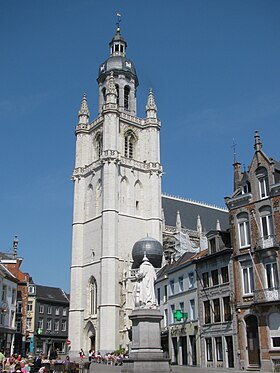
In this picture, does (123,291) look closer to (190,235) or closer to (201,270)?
(190,235)

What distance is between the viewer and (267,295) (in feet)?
95.0

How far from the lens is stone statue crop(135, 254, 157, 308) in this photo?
1925cm

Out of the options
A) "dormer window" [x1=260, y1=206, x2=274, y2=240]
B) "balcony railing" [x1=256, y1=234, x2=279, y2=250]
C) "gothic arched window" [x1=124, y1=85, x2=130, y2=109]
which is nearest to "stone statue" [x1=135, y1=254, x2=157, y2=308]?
"balcony railing" [x1=256, y1=234, x2=279, y2=250]

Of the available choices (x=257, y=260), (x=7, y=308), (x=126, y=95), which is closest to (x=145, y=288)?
(x=257, y=260)

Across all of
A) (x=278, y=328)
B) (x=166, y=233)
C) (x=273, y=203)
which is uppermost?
(x=166, y=233)

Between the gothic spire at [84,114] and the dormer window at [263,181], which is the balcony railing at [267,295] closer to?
the dormer window at [263,181]

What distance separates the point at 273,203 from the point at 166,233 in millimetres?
39147

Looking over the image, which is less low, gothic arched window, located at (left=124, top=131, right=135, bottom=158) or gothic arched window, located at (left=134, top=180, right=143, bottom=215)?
gothic arched window, located at (left=124, top=131, right=135, bottom=158)

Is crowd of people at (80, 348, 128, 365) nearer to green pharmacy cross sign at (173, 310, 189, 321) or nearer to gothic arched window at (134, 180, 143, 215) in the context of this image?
green pharmacy cross sign at (173, 310, 189, 321)

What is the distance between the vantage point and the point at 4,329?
4588 cm

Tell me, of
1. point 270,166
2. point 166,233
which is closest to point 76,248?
point 166,233

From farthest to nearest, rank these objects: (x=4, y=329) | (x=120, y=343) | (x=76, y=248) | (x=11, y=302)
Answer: (x=76, y=248) < (x=120, y=343) < (x=11, y=302) < (x=4, y=329)

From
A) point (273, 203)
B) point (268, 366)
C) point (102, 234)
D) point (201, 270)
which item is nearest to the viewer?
point (268, 366)

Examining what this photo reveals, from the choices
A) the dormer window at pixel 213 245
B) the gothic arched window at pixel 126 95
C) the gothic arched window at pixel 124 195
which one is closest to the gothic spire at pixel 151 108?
the gothic arched window at pixel 126 95
